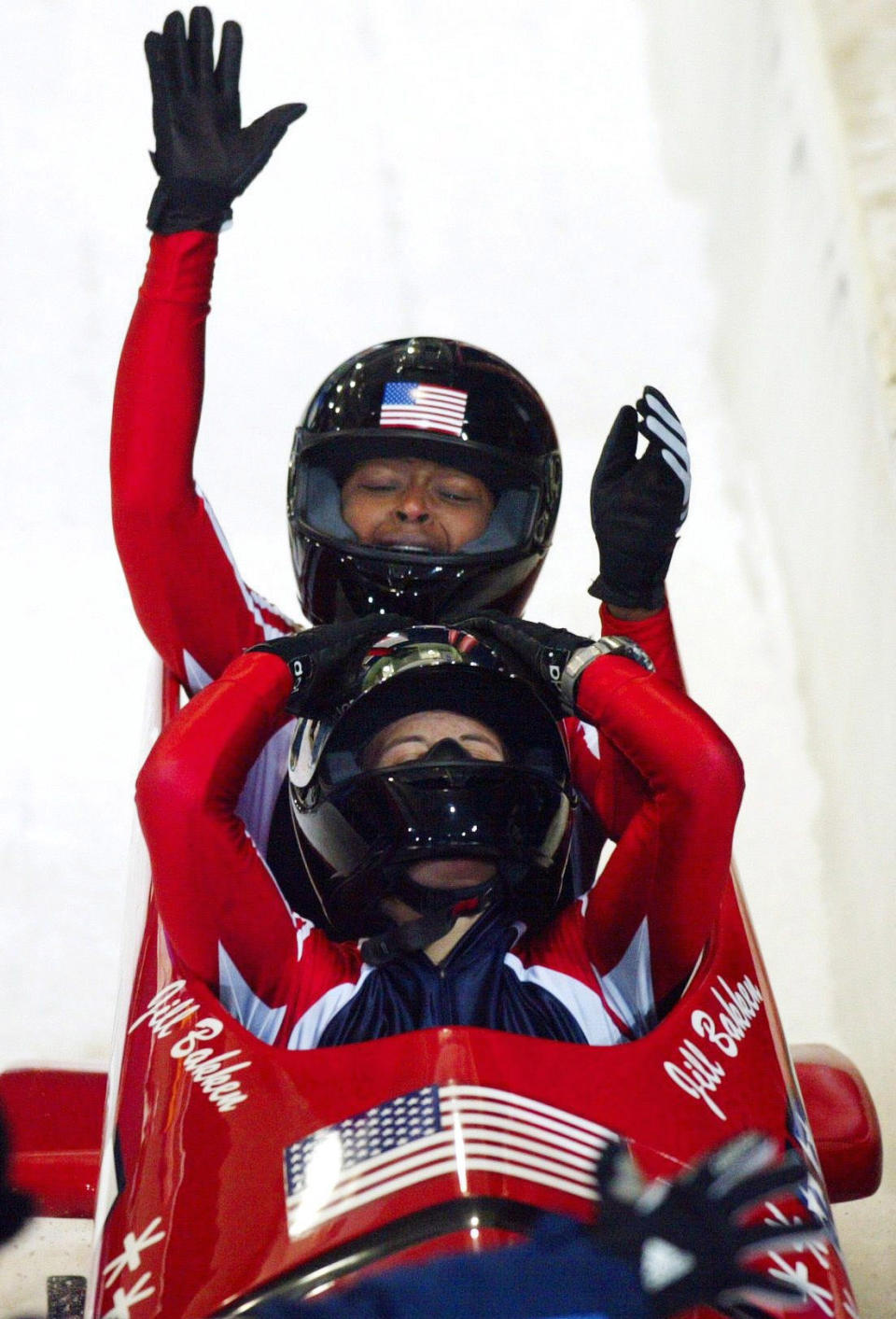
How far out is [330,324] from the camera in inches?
173

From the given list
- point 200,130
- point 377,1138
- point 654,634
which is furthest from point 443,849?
point 200,130

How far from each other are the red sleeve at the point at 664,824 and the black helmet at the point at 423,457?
1.68 feet

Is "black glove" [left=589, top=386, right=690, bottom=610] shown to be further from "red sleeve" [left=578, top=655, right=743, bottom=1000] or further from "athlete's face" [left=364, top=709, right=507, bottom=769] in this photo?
"athlete's face" [left=364, top=709, right=507, bottom=769]

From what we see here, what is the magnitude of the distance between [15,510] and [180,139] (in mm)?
1375

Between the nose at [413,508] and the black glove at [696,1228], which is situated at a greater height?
the nose at [413,508]

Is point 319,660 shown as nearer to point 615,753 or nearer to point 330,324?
point 615,753

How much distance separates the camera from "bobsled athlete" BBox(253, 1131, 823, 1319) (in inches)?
53.6

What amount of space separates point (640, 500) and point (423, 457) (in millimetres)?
389

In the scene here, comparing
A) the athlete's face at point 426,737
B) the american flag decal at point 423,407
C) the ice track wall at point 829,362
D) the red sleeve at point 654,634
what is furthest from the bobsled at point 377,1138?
the american flag decal at point 423,407

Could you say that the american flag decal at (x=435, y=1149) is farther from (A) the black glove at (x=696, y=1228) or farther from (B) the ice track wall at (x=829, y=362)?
(B) the ice track wall at (x=829, y=362)

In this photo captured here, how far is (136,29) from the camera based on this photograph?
4996 mm

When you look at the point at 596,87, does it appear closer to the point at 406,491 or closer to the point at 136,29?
the point at 136,29

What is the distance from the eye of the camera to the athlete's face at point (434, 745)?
2.10 meters

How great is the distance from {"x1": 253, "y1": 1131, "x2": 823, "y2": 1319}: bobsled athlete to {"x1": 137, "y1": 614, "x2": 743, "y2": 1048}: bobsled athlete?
519 millimetres
